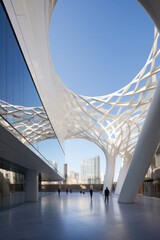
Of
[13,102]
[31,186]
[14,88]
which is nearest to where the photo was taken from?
[13,102]

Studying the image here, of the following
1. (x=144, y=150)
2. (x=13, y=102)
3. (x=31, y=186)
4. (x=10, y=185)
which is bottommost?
(x=31, y=186)

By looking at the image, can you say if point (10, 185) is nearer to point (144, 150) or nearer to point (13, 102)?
A: point (13, 102)

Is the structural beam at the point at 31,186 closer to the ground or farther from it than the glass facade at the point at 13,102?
closer to the ground

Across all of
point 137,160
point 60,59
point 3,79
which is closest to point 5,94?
point 3,79

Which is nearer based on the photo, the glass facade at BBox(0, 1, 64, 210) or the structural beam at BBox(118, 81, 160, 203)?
the glass facade at BBox(0, 1, 64, 210)

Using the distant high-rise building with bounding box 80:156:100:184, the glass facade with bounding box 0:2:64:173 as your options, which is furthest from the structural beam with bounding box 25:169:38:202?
the distant high-rise building with bounding box 80:156:100:184

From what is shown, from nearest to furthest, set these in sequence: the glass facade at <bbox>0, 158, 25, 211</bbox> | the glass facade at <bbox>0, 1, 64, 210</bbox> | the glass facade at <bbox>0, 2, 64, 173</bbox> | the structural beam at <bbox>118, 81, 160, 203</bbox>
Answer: the glass facade at <bbox>0, 2, 64, 173</bbox> → the glass facade at <bbox>0, 1, 64, 210</bbox> → the structural beam at <bbox>118, 81, 160, 203</bbox> → the glass facade at <bbox>0, 158, 25, 211</bbox>

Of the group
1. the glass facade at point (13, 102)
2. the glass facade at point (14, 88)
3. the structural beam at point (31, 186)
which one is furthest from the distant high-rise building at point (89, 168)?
the glass facade at point (14, 88)

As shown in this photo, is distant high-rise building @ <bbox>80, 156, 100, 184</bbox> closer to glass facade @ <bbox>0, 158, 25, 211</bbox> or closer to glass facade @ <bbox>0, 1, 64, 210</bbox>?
glass facade @ <bbox>0, 158, 25, 211</bbox>

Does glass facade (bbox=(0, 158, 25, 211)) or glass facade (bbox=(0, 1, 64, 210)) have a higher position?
glass facade (bbox=(0, 1, 64, 210))

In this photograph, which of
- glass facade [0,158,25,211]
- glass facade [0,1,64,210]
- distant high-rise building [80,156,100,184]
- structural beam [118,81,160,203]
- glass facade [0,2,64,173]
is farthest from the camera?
distant high-rise building [80,156,100,184]

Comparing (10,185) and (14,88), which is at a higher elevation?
(14,88)

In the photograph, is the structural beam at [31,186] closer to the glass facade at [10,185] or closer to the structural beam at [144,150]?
the glass facade at [10,185]

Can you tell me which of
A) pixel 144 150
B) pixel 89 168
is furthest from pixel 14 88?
pixel 89 168
